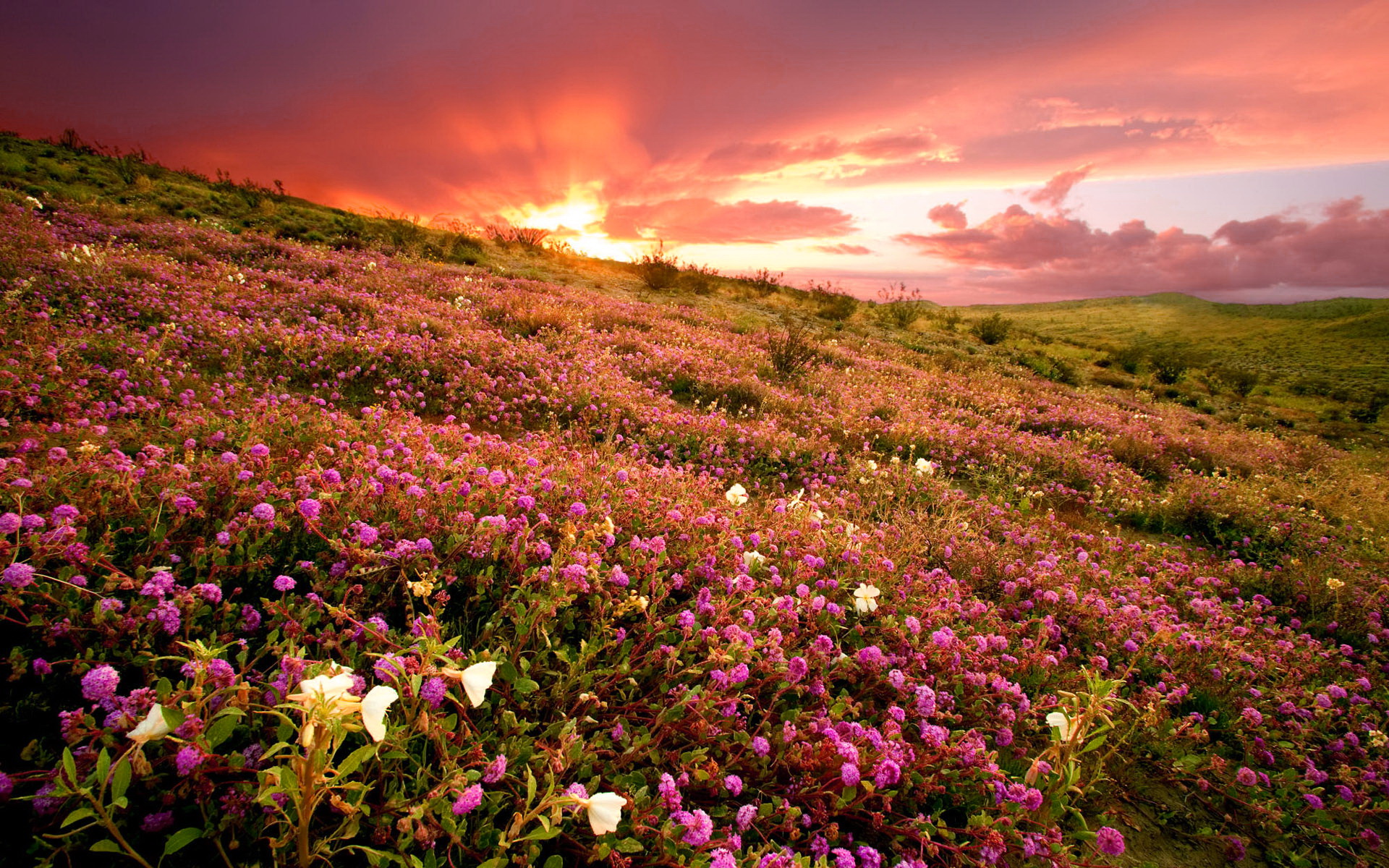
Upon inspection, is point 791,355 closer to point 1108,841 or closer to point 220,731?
point 1108,841

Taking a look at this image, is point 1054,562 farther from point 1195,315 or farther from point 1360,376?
point 1195,315

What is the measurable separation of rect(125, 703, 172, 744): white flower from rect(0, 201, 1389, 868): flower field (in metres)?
0.01

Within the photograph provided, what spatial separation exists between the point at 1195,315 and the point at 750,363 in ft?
201

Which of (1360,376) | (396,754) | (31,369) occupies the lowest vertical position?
(1360,376)

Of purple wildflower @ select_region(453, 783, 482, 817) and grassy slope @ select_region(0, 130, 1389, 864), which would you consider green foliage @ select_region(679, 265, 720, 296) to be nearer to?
grassy slope @ select_region(0, 130, 1389, 864)

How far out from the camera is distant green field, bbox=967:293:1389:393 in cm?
2559

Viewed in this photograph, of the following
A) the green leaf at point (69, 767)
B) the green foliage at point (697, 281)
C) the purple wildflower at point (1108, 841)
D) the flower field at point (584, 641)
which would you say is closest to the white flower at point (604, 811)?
the flower field at point (584, 641)

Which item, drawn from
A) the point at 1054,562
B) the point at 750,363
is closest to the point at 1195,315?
the point at 750,363

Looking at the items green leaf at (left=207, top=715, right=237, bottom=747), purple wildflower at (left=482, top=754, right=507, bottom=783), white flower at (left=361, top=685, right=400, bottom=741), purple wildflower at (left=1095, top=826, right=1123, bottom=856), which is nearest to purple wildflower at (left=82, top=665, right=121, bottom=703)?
green leaf at (left=207, top=715, right=237, bottom=747)

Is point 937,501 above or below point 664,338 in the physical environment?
below

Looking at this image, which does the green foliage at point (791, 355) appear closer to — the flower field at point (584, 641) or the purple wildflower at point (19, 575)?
the flower field at point (584, 641)

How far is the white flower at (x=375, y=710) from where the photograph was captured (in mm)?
1306

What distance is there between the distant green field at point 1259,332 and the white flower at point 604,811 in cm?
3158

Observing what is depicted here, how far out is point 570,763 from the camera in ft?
6.49
